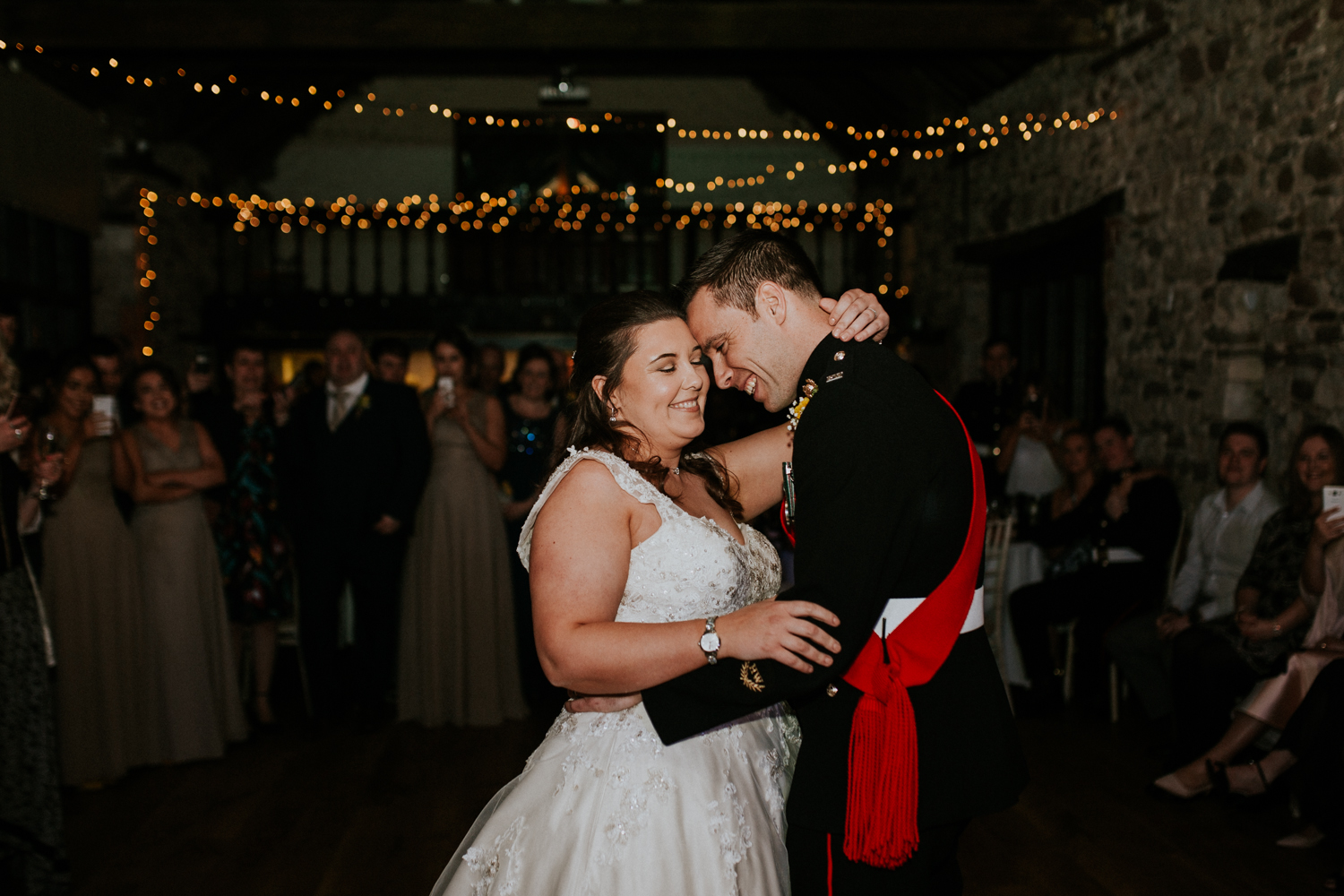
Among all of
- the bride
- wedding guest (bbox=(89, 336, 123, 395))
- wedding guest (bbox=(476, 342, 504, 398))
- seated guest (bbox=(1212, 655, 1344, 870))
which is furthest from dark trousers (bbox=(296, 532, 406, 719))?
seated guest (bbox=(1212, 655, 1344, 870))

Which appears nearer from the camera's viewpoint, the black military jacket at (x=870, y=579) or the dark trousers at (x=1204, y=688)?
the black military jacket at (x=870, y=579)

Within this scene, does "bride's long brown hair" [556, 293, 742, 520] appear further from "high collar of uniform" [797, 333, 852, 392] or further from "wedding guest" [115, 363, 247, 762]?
"wedding guest" [115, 363, 247, 762]

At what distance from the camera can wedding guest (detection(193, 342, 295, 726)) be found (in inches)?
169

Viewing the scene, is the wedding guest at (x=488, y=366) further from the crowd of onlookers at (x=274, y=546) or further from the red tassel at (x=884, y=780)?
the red tassel at (x=884, y=780)

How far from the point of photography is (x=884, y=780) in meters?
1.39

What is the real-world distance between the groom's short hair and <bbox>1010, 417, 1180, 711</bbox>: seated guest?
11.7 feet

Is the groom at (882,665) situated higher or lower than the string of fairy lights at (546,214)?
lower

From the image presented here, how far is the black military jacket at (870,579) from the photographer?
1.32m

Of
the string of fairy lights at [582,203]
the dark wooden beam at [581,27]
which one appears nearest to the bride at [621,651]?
the dark wooden beam at [581,27]

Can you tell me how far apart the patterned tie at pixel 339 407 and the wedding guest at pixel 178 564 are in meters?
0.49

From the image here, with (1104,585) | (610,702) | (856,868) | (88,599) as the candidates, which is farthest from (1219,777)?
(88,599)

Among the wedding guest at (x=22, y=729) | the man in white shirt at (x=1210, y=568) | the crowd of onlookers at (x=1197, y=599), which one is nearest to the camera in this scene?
the wedding guest at (x=22, y=729)

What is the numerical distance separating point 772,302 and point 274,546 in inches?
134

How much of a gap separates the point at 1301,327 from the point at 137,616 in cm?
484
